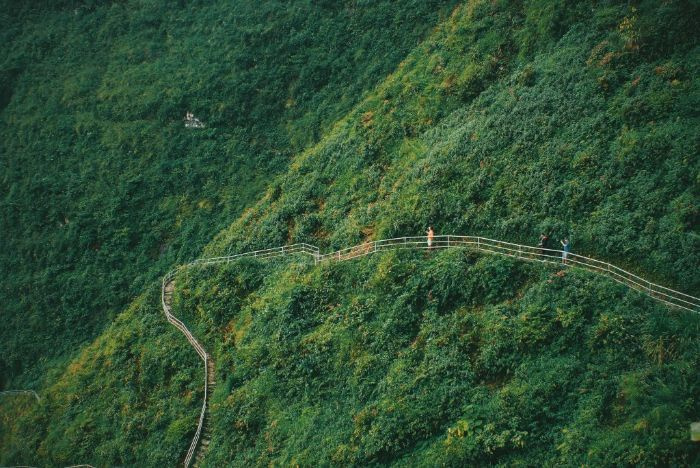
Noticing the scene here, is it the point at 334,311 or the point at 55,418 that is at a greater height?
the point at 334,311

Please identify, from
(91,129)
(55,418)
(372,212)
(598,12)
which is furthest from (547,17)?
(91,129)

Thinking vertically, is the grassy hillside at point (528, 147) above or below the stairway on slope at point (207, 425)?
above

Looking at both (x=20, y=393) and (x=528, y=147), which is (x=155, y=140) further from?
(x=528, y=147)

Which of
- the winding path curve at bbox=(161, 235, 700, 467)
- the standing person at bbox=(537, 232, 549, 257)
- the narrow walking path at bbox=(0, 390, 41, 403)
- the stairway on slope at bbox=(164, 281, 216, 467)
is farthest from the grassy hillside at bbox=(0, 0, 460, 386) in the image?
the standing person at bbox=(537, 232, 549, 257)

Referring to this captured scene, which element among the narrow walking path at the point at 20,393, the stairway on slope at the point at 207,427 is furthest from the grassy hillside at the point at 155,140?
the stairway on slope at the point at 207,427

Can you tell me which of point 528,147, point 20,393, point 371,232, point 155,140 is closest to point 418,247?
point 371,232

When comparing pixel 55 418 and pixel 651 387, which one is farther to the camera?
pixel 55 418

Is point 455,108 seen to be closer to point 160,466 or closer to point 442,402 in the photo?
point 442,402

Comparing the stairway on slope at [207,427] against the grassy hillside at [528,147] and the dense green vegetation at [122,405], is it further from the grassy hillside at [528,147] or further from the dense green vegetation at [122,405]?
the grassy hillside at [528,147]
